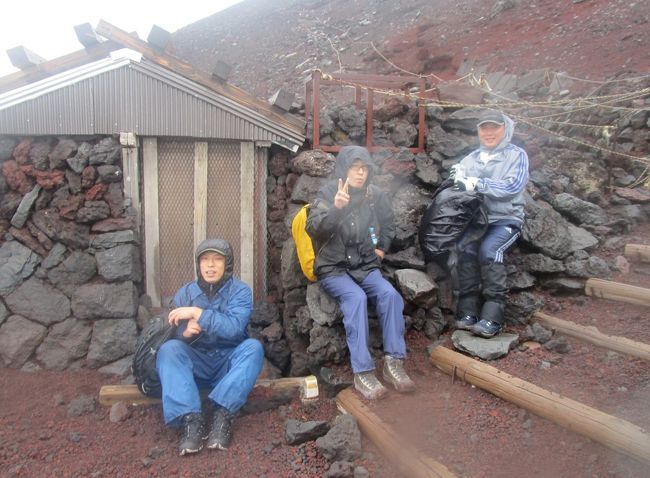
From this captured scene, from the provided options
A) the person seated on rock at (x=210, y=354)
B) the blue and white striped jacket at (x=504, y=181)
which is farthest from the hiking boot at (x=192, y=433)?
the blue and white striped jacket at (x=504, y=181)

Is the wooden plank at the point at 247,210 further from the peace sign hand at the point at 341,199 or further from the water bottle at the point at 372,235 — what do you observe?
the peace sign hand at the point at 341,199

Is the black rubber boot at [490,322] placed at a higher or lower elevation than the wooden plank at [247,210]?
lower

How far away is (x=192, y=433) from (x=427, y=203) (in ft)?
12.2

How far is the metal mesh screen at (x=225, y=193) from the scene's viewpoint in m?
6.25

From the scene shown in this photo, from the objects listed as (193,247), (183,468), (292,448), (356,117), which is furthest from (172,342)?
(356,117)

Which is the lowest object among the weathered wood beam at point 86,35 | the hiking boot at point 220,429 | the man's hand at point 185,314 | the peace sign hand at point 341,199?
the hiking boot at point 220,429

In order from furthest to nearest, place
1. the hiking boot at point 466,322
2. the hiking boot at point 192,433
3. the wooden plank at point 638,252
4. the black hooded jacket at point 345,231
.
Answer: the wooden plank at point 638,252 < the hiking boot at point 466,322 < the black hooded jacket at point 345,231 < the hiking boot at point 192,433

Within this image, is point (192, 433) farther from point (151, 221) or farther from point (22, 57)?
point (22, 57)

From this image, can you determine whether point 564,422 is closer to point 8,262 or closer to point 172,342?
point 172,342

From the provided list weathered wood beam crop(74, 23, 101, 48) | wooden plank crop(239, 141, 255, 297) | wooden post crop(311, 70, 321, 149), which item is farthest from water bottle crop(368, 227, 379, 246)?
weathered wood beam crop(74, 23, 101, 48)

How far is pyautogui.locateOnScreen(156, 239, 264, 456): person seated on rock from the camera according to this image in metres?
3.75

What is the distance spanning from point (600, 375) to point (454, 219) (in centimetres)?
187

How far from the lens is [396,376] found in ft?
13.7

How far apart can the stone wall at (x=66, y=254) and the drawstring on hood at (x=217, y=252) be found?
1.91m
